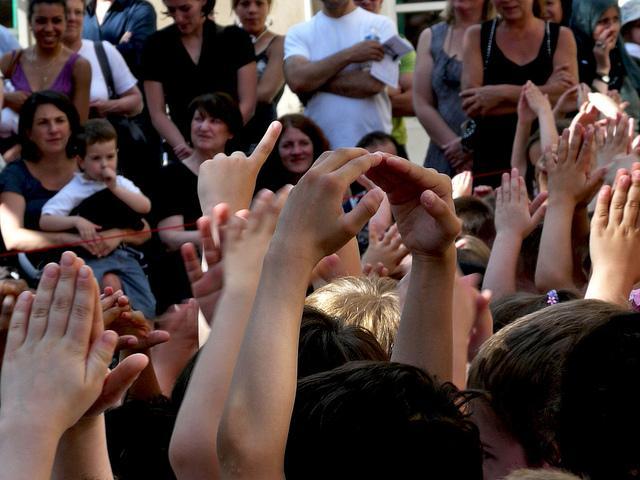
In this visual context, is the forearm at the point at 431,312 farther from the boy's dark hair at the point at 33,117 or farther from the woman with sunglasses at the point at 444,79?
the woman with sunglasses at the point at 444,79

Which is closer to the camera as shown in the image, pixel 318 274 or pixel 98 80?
pixel 318 274

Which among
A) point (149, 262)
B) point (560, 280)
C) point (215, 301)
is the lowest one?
point (149, 262)

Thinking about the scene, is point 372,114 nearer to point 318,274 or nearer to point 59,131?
point 59,131

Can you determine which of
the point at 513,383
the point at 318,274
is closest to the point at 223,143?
the point at 318,274

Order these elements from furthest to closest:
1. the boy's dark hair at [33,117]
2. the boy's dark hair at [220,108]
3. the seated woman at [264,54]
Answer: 1. the seated woman at [264,54]
2. the boy's dark hair at [220,108]
3. the boy's dark hair at [33,117]

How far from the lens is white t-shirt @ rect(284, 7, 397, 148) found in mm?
6695

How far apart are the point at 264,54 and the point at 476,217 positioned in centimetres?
271

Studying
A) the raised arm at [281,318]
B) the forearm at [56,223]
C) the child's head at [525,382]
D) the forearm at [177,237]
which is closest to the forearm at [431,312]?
the child's head at [525,382]

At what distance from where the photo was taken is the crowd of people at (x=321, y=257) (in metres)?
1.88

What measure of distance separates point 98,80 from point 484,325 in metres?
4.49

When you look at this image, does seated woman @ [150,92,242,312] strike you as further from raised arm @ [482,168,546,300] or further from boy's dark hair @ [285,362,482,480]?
boy's dark hair @ [285,362,482,480]

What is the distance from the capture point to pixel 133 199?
5.84 meters

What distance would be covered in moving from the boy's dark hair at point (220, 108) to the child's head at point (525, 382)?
12.4 feet

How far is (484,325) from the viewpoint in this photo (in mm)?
2693
